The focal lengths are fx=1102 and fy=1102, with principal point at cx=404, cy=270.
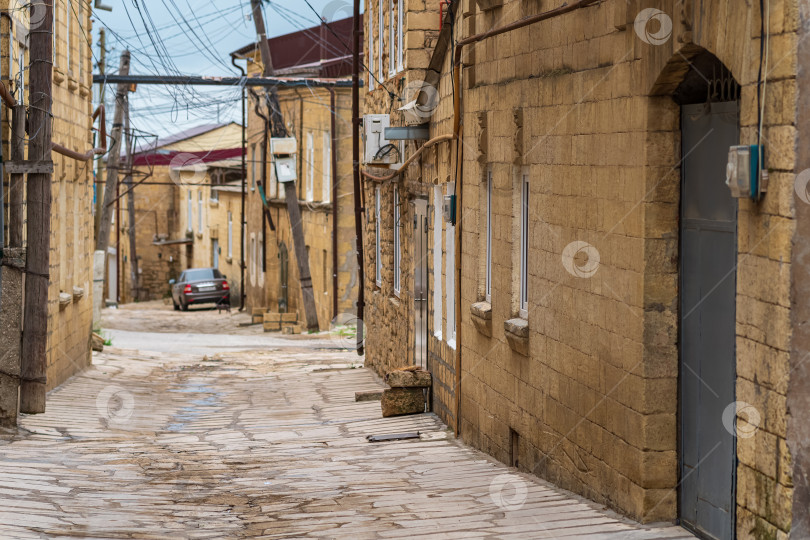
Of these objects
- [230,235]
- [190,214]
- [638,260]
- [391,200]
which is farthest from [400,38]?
[190,214]

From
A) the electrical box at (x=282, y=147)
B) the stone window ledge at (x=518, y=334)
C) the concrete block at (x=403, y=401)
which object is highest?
the electrical box at (x=282, y=147)

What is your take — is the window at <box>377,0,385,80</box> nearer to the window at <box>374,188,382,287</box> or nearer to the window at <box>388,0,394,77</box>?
the window at <box>388,0,394,77</box>

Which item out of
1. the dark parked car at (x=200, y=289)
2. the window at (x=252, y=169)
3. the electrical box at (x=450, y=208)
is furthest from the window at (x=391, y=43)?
the dark parked car at (x=200, y=289)

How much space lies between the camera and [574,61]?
7.54 metres

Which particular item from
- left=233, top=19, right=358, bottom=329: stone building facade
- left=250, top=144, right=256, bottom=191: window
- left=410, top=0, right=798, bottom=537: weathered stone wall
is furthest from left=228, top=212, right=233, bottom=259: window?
left=410, top=0, right=798, bottom=537: weathered stone wall

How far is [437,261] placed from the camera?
12.2 metres

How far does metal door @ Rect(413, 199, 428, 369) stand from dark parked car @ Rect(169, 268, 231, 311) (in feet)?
85.2

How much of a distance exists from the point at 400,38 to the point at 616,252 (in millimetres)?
8409

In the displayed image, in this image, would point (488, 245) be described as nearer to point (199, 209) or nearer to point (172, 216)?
point (199, 209)

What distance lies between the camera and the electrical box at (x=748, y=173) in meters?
5.01

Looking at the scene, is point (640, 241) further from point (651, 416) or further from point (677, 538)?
point (677, 538)

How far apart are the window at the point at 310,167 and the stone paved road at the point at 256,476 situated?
14.8m

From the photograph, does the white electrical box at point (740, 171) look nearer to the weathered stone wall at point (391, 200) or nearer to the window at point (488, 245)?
the window at point (488, 245)

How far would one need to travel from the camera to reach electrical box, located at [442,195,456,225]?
36.5 ft
